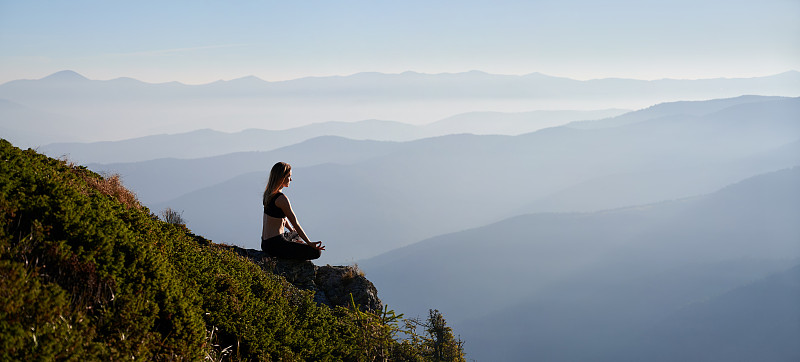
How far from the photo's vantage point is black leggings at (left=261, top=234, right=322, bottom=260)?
9617mm

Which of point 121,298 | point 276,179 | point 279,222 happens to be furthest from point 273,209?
point 121,298

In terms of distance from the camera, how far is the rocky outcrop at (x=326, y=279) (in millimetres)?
9109

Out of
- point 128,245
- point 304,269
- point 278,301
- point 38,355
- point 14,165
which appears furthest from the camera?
point 304,269

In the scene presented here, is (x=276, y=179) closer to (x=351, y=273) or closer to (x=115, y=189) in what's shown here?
(x=351, y=273)

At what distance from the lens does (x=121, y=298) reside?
407 cm

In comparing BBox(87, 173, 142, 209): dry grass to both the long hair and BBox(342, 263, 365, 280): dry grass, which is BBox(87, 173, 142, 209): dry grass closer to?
the long hair

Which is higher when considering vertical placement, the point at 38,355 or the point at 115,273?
the point at 115,273

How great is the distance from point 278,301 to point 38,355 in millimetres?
3814

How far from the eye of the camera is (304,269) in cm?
962

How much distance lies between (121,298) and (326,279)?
18.7 ft

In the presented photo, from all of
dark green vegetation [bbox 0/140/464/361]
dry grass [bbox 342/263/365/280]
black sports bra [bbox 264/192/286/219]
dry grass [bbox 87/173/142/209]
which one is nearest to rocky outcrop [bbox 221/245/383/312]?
dry grass [bbox 342/263/365/280]

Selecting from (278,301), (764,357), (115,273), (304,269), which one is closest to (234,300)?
(278,301)

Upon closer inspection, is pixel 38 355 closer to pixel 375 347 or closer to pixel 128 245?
pixel 128 245

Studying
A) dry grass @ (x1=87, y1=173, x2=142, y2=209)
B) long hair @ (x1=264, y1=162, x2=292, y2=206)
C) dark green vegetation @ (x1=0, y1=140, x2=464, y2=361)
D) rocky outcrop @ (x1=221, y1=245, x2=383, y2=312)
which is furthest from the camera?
long hair @ (x1=264, y1=162, x2=292, y2=206)
